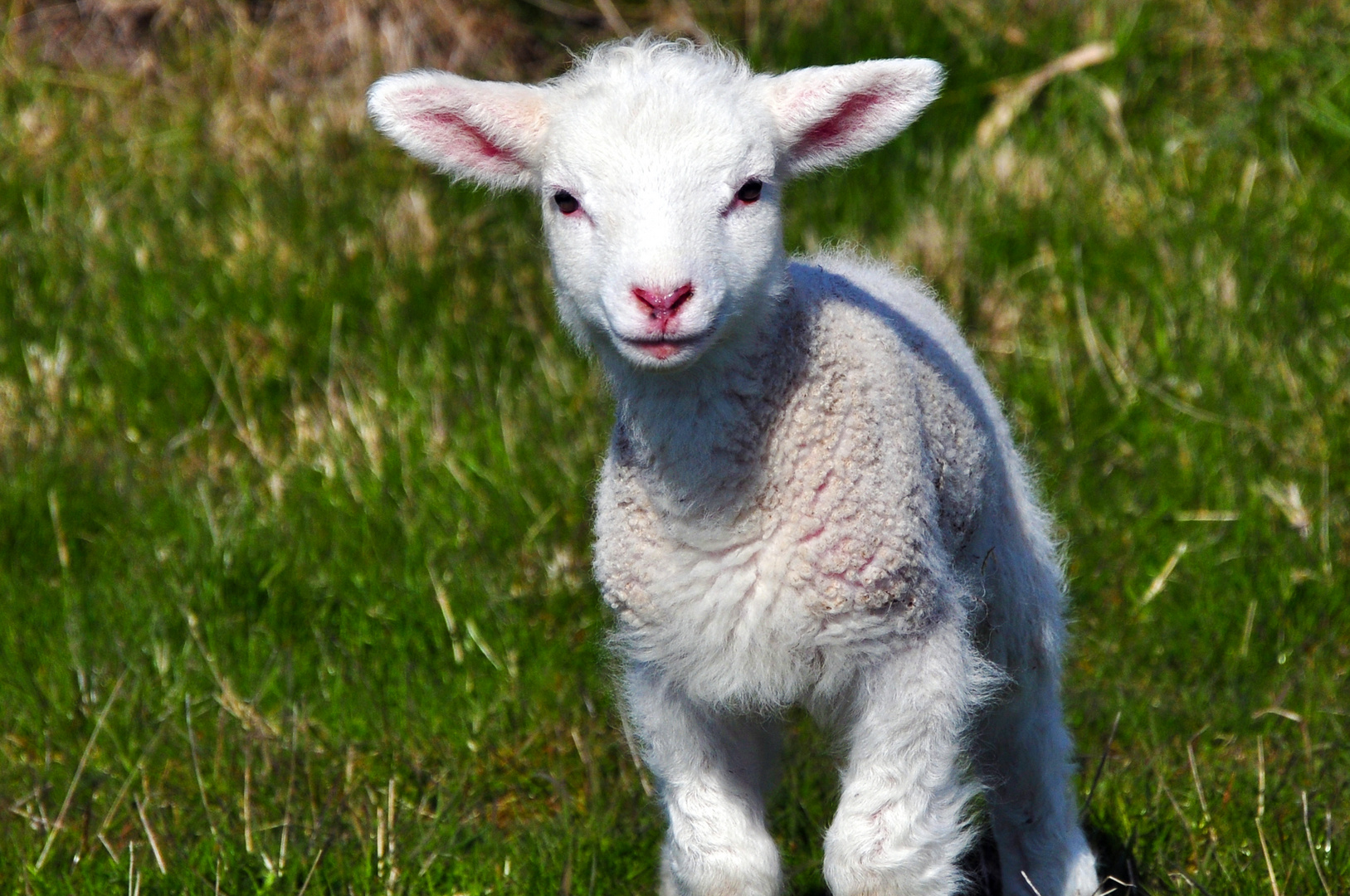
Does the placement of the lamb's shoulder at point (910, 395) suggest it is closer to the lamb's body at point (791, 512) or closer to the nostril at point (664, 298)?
the lamb's body at point (791, 512)

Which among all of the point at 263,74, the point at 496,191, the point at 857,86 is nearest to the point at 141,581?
the point at 496,191

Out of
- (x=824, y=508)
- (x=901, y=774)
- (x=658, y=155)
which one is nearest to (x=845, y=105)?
(x=658, y=155)

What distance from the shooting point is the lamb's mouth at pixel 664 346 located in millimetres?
2963

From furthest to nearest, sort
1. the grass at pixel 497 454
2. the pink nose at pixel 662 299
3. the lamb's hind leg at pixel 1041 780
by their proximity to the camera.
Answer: the grass at pixel 497 454 < the lamb's hind leg at pixel 1041 780 < the pink nose at pixel 662 299

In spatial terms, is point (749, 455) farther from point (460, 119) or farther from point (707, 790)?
point (460, 119)

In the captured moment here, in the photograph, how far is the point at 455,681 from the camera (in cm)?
447

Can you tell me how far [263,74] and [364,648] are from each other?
3.60m

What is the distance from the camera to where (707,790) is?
3311mm

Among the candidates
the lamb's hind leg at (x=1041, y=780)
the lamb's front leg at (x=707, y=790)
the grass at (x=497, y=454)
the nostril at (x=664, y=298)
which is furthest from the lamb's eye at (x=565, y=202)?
the lamb's hind leg at (x=1041, y=780)

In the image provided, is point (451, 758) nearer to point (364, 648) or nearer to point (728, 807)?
point (364, 648)

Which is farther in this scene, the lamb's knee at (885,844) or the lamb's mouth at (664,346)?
the lamb's knee at (885,844)

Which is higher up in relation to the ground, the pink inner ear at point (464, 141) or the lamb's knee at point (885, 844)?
the pink inner ear at point (464, 141)

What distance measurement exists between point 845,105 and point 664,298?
2.31 ft

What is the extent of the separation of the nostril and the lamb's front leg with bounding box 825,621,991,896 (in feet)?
2.46
